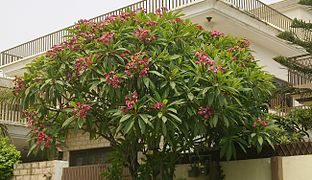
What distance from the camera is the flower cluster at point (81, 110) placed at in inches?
332

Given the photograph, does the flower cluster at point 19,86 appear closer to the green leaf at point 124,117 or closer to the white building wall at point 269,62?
the green leaf at point 124,117

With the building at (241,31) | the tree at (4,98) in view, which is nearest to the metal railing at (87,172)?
the building at (241,31)

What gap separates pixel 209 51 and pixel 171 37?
0.72 meters

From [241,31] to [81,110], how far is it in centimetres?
872

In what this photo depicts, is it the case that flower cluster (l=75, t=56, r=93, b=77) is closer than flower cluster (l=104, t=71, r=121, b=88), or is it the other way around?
flower cluster (l=104, t=71, r=121, b=88)

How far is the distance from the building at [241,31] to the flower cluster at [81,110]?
6.66 m

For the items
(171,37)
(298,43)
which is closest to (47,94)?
(171,37)

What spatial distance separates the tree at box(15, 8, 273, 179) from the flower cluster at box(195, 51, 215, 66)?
20mm

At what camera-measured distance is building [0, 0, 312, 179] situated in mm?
14758

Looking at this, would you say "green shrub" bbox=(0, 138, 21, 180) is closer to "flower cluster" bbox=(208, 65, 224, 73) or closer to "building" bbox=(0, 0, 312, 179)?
"building" bbox=(0, 0, 312, 179)

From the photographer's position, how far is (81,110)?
8453mm

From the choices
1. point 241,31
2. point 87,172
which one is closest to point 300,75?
point 241,31

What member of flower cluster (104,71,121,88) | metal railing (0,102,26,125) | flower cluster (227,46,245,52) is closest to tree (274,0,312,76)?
flower cluster (227,46,245,52)

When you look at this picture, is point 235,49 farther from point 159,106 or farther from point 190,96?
point 159,106
